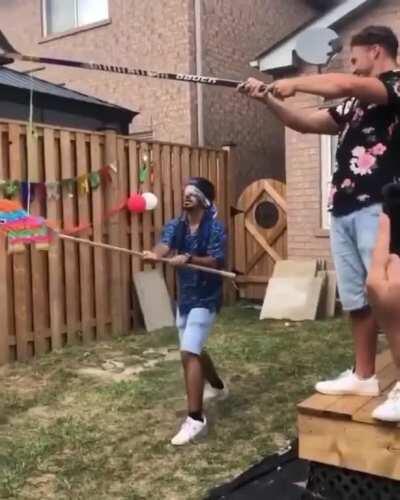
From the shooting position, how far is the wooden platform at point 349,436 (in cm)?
253

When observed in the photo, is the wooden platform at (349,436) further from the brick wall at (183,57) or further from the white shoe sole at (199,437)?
the brick wall at (183,57)

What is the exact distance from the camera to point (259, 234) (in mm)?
9062

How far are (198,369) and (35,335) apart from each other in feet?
9.21

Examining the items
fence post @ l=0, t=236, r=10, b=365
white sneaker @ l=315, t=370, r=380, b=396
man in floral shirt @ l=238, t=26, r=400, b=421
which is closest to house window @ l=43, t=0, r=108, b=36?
fence post @ l=0, t=236, r=10, b=365

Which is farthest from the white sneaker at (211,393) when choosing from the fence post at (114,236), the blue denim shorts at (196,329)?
the fence post at (114,236)

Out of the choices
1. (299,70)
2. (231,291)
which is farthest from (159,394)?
(299,70)

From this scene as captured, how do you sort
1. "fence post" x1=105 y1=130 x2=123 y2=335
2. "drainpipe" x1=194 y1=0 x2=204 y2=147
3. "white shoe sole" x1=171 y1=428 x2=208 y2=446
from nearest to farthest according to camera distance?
"white shoe sole" x1=171 y1=428 x2=208 y2=446
"fence post" x1=105 y1=130 x2=123 y2=335
"drainpipe" x1=194 y1=0 x2=204 y2=147

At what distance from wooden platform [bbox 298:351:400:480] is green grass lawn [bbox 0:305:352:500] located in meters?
0.83

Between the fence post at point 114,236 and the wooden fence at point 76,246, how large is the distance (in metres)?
0.01

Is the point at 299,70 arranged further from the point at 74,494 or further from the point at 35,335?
the point at 74,494

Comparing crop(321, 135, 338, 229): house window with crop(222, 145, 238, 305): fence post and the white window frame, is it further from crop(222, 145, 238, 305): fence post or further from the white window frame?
crop(222, 145, 238, 305): fence post

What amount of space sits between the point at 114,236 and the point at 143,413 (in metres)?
2.92

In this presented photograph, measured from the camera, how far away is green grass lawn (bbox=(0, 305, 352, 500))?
3488 mm

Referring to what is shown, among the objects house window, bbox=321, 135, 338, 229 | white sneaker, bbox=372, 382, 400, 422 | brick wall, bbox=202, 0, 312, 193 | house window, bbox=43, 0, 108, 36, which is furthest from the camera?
house window, bbox=43, 0, 108, 36
